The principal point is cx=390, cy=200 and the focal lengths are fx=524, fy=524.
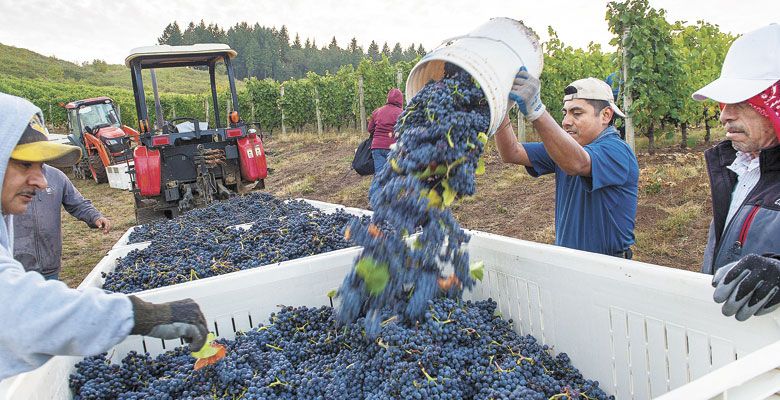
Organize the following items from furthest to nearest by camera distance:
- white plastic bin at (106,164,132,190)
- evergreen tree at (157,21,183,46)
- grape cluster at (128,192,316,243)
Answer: evergreen tree at (157,21,183,46), white plastic bin at (106,164,132,190), grape cluster at (128,192,316,243)

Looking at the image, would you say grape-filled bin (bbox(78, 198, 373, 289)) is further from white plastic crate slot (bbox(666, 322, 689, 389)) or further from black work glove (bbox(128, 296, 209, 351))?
white plastic crate slot (bbox(666, 322, 689, 389))

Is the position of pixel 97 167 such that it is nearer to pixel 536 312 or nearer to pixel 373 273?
pixel 373 273

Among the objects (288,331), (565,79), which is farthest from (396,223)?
(565,79)

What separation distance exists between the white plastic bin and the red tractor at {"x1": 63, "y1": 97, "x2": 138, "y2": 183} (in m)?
0.83

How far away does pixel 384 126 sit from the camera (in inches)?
261

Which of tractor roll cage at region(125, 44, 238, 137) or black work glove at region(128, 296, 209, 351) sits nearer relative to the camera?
black work glove at region(128, 296, 209, 351)

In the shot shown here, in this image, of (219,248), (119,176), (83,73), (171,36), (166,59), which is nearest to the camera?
(219,248)

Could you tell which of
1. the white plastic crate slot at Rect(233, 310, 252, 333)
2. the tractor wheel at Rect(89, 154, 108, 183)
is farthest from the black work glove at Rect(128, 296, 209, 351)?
the tractor wheel at Rect(89, 154, 108, 183)

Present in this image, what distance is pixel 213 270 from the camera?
2.50 metres

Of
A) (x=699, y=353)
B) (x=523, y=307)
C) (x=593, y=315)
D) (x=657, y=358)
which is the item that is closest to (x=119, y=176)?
(x=523, y=307)

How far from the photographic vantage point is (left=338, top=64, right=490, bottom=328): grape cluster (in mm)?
1801

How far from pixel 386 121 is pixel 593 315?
16.7 ft

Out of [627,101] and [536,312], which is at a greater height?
[627,101]

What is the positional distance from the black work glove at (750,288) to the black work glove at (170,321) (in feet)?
4.36
